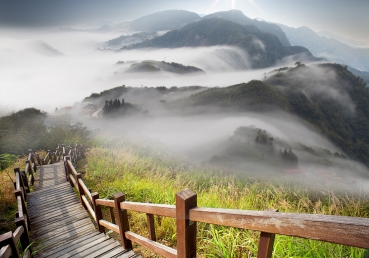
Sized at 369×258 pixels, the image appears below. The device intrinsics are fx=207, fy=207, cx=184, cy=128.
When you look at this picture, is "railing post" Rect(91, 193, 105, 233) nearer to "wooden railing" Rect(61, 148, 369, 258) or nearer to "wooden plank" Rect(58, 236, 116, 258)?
"wooden plank" Rect(58, 236, 116, 258)

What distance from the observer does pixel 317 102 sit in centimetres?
16675

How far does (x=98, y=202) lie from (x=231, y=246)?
299 centimetres

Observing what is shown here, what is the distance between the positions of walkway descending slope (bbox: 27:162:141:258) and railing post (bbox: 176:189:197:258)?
6.41ft

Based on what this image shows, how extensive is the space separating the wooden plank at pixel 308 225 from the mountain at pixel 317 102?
401 feet

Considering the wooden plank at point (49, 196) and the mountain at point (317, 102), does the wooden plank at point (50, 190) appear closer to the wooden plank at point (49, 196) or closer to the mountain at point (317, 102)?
the wooden plank at point (49, 196)

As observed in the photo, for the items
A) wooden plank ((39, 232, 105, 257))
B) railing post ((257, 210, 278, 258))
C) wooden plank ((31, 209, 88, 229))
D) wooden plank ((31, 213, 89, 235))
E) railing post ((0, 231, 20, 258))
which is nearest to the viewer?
railing post ((257, 210, 278, 258))

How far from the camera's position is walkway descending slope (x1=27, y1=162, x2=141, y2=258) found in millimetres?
4098

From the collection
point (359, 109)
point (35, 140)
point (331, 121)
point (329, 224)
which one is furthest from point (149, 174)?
point (359, 109)

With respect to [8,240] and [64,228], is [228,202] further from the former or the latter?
[64,228]

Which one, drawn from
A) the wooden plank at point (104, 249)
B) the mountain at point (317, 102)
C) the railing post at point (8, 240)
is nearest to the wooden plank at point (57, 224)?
the wooden plank at point (104, 249)

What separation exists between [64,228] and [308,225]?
22.1ft

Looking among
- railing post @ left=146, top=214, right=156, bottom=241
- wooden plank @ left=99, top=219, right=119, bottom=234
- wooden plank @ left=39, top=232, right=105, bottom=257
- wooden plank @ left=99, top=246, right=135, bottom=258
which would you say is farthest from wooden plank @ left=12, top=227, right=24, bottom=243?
railing post @ left=146, top=214, right=156, bottom=241

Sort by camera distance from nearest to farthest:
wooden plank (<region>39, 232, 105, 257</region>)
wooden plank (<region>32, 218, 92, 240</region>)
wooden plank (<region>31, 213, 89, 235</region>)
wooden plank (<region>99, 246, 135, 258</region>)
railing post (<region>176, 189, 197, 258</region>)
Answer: railing post (<region>176, 189, 197, 258</region>)
wooden plank (<region>99, 246, 135, 258</region>)
wooden plank (<region>39, 232, 105, 257</region>)
wooden plank (<region>32, 218, 92, 240</region>)
wooden plank (<region>31, 213, 89, 235</region>)

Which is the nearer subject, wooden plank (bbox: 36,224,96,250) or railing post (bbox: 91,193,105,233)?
railing post (bbox: 91,193,105,233)
